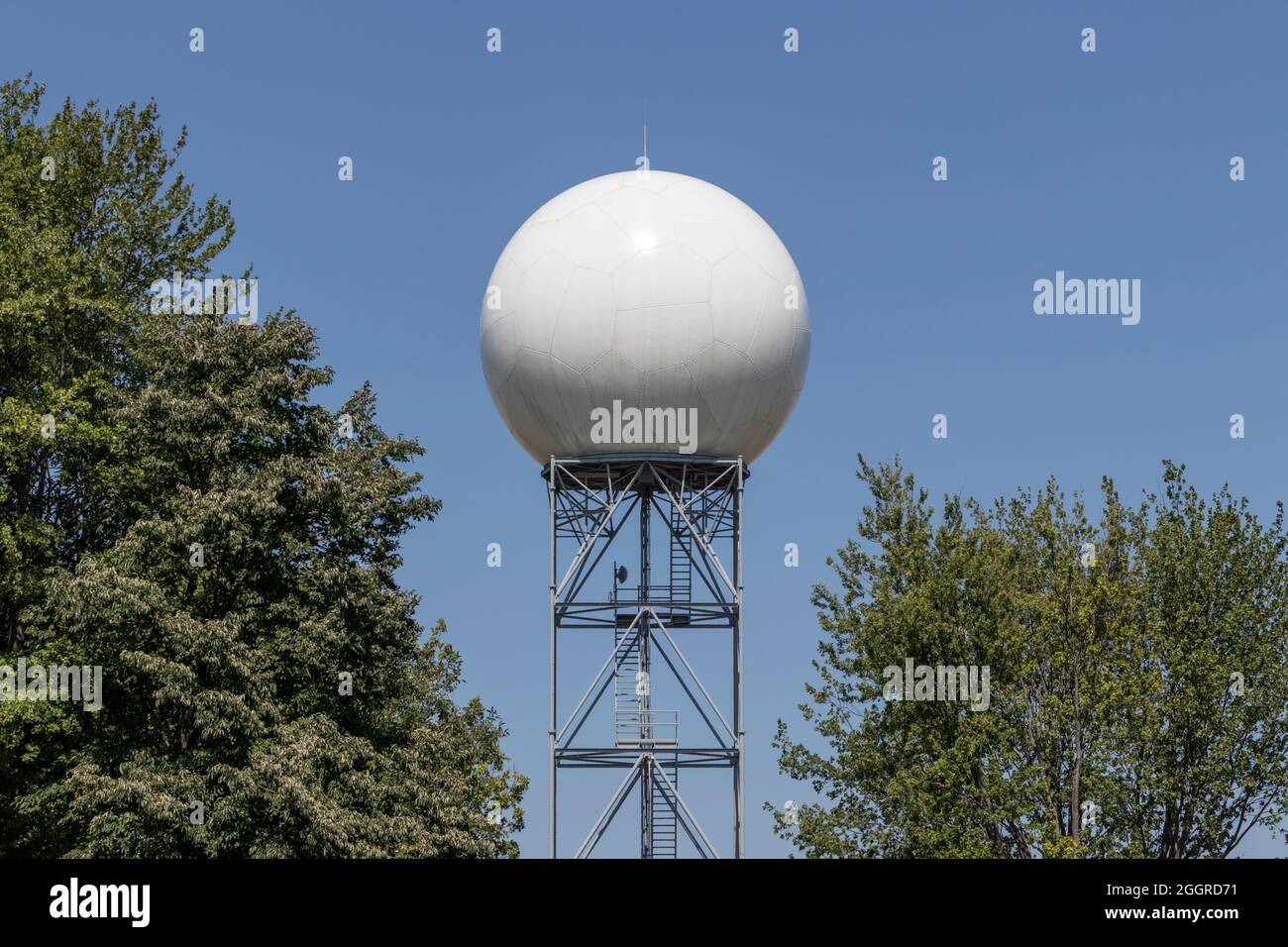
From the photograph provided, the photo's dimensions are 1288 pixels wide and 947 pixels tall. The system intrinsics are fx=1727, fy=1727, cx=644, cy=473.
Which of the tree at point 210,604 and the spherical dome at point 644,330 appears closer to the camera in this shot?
the tree at point 210,604

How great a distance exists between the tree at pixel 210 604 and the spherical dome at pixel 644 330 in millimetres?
3120

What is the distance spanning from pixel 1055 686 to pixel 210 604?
18165mm

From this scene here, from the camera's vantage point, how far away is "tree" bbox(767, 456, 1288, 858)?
34.6 meters

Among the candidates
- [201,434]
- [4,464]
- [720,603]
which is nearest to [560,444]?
[720,603]

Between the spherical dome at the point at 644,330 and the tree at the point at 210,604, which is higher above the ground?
the spherical dome at the point at 644,330

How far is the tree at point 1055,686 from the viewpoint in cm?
3456

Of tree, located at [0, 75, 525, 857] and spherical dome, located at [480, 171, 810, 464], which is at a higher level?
spherical dome, located at [480, 171, 810, 464]

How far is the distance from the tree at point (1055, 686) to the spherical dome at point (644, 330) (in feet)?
14.3

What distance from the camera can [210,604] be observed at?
31.2m

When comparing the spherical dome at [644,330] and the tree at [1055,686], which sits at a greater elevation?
the spherical dome at [644,330]

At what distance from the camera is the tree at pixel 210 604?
28594mm

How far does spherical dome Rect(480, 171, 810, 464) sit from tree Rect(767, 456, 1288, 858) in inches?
172

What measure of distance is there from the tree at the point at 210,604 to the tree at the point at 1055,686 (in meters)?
8.24

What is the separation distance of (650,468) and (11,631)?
13.0 meters
